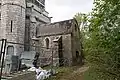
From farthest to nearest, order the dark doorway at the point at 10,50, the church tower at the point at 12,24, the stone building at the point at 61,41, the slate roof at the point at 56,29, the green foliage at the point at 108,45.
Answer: the slate roof at the point at 56,29, the stone building at the point at 61,41, the dark doorway at the point at 10,50, the church tower at the point at 12,24, the green foliage at the point at 108,45

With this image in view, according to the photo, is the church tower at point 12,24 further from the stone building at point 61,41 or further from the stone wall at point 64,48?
the stone building at point 61,41

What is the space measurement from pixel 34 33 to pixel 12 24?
4.19 m

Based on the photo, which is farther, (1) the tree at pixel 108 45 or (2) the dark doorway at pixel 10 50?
(2) the dark doorway at pixel 10 50

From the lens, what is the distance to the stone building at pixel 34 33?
72.8 feet

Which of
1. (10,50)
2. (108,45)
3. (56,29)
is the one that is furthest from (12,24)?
(108,45)

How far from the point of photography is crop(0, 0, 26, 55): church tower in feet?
72.1

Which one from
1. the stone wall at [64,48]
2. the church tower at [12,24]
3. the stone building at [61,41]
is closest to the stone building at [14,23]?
the church tower at [12,24]

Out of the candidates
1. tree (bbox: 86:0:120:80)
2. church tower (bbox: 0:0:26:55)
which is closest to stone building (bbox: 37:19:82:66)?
church tower (bbox: 0:0:26:55)

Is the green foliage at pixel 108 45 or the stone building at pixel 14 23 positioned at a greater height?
the stone building at pixel 14 23

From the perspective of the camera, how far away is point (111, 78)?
20.6 ft

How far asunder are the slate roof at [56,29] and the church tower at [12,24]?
150 inches

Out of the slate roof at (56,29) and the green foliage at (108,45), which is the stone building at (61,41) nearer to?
the slate roof at (56,29)

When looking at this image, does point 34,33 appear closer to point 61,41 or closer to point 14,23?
point 14,23

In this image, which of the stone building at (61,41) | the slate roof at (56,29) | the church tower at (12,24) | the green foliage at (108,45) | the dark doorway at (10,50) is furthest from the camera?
the slate roof at (56,29)
